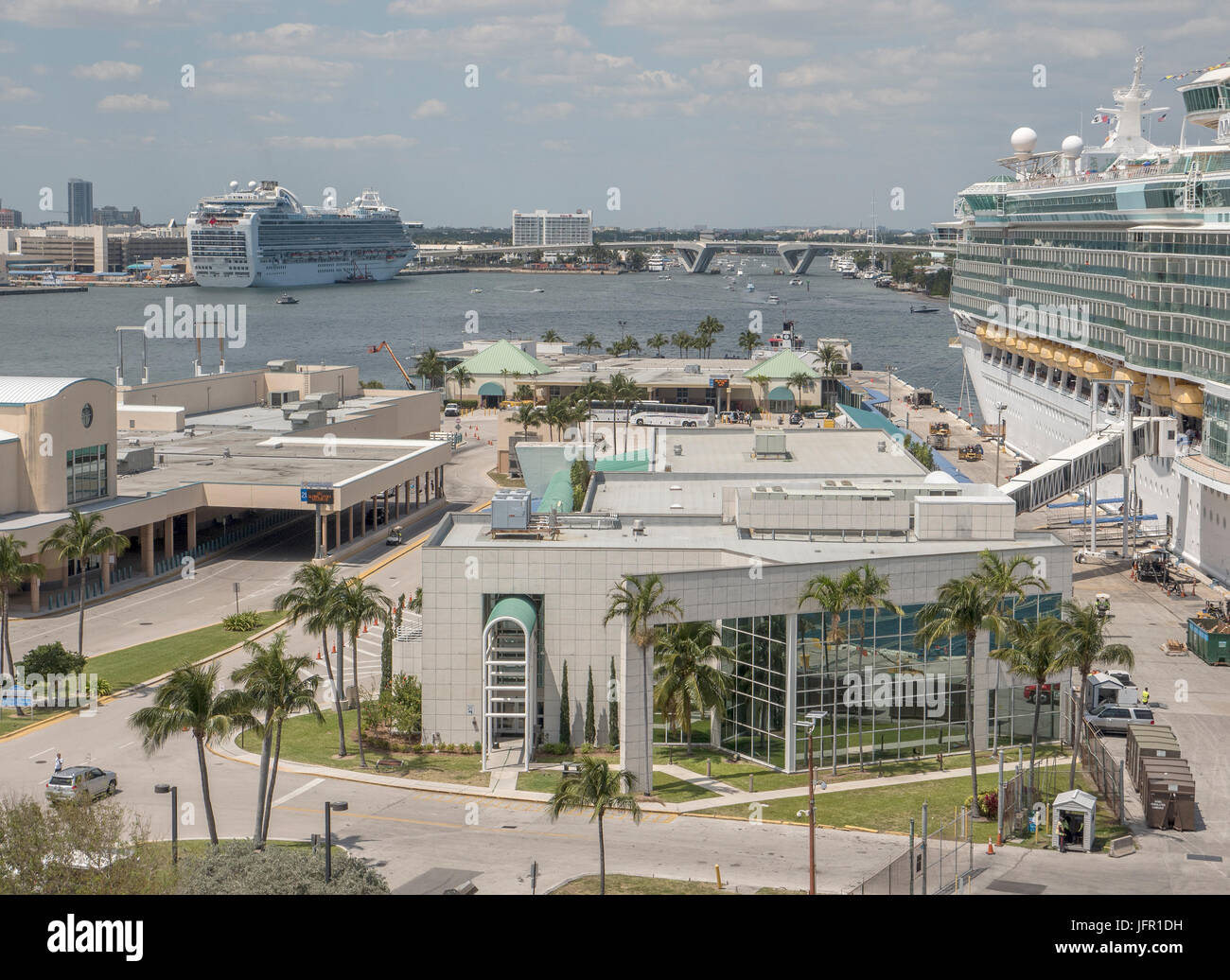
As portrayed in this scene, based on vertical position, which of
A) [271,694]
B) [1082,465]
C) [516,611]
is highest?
Result: [1082,465]

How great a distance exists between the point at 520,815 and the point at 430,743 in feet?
22.1

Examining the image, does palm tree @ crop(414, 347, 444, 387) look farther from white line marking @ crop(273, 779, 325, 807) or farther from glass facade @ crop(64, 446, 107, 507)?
white line marking @ crop(273, 779, 325, 807)

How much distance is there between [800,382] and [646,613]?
86.0 meters

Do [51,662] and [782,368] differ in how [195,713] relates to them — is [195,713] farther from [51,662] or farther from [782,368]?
[782,368]

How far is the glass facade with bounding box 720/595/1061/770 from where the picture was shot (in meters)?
37.7

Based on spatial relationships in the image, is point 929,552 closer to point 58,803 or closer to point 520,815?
point 520,815

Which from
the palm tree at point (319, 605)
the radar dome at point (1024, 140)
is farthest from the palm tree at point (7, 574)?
the radar dome at point (1024, 140)

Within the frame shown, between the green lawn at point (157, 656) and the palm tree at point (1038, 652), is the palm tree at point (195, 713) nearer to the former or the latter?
the green lawn at point (157, 656)

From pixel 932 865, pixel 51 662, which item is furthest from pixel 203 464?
pixel 932 865

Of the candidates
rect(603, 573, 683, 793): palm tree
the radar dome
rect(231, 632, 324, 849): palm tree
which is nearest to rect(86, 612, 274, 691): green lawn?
rect(231, 632, 324, 849): palm tree

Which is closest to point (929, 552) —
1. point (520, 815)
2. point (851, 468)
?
point (520, 815)

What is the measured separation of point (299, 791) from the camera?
36.0m

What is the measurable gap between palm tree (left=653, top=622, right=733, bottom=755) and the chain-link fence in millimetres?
6281

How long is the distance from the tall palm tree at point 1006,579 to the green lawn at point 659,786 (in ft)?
30.4
